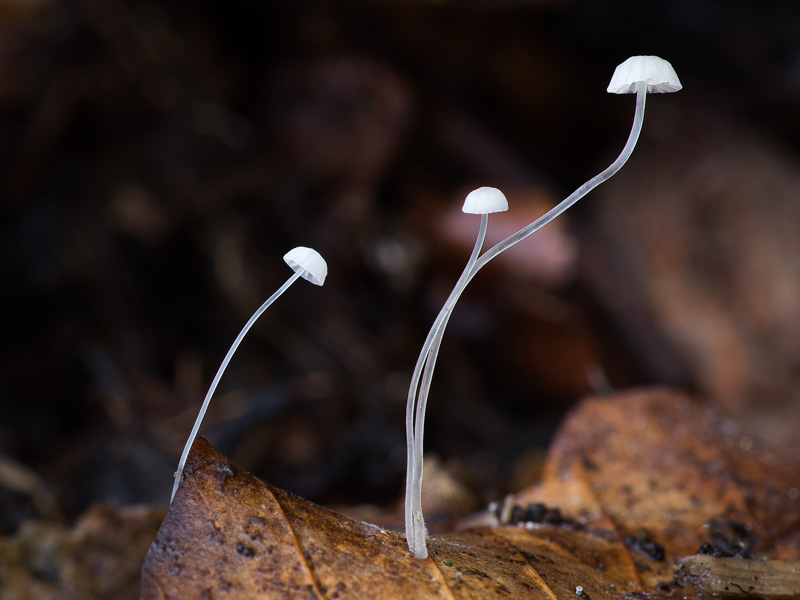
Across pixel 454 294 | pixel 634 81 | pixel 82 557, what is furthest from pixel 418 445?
pixel 82 557

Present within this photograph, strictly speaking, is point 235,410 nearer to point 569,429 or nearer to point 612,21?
point 569,429

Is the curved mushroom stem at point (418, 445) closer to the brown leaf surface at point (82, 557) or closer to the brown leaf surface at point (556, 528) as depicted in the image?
the brown leaf surface at point (556, 528)

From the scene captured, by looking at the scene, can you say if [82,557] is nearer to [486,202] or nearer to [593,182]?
[486,202]

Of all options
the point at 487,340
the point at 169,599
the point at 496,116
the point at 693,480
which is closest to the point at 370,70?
the point at 496,116

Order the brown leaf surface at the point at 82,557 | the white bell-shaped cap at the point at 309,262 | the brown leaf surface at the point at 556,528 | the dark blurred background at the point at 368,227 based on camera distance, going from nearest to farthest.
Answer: the brown leaf surface at the point at 556,528 < the white bell-shaped cap at the point at 309,262 < the brown leaf surface at the point at 82,557 < the dark blurred background at the point at 368,227

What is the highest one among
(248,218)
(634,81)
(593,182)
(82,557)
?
(248,218)

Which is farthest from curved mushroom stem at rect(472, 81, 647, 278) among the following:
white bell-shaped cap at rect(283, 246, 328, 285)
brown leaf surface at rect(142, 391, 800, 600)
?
brown leaf surface at rect(142, 391, 800, 600)

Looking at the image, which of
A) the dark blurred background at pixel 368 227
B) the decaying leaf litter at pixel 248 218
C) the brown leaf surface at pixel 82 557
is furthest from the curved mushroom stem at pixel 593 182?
the decaying leaf litter at pixel 248 218
